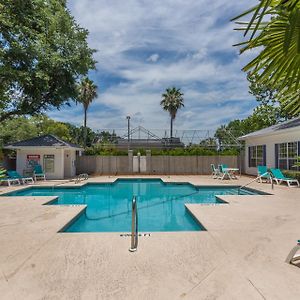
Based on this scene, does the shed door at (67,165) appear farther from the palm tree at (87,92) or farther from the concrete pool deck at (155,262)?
the concrete pool deck at (155,262)

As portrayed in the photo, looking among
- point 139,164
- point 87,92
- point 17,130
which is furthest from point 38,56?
point 17,130

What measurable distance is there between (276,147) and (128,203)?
35.4ft

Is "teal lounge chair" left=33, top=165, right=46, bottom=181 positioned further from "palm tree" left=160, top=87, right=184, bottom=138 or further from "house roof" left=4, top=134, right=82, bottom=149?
"palm tree" left=160, top=87, right=184, bottom=138

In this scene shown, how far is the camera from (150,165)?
973 inches

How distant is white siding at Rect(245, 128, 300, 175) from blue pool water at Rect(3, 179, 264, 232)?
15.2ft

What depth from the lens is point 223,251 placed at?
493cm

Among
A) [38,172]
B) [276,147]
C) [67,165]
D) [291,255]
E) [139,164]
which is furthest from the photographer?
[139,164]

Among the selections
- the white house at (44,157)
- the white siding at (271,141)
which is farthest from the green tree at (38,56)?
the white siding at (271,141)

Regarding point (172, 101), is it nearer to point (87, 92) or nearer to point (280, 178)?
point (87, 92)

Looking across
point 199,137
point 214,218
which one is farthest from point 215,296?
point 199,137

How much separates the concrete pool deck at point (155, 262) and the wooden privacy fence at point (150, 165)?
17197 millimetres

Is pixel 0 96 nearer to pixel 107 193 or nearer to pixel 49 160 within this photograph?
pixel 49 160

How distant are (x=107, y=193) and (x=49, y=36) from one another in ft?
37.9

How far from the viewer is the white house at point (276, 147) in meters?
16.2
